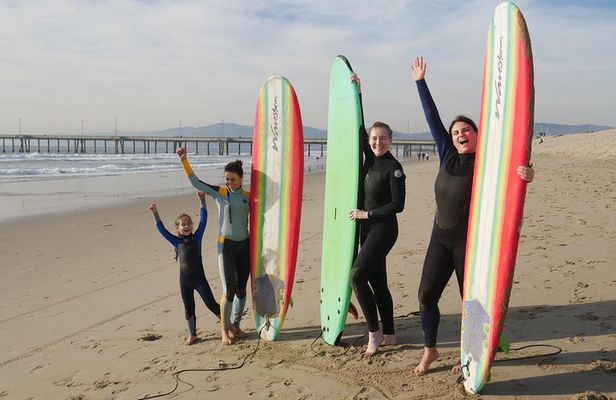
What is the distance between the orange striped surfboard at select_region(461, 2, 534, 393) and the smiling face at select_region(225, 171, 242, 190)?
174 cm

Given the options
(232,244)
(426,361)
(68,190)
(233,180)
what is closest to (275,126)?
(233,180)

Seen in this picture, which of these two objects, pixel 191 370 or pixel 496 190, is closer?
pixel 496 190

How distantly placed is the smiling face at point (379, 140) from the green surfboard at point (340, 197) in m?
0.18

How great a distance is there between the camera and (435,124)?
3244 millimetres

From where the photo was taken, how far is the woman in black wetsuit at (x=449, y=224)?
9.99 ft

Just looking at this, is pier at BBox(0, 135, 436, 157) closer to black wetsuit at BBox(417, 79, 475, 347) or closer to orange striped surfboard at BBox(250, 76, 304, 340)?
orange striped surfboard at BBox(250, 76, 304, 340)

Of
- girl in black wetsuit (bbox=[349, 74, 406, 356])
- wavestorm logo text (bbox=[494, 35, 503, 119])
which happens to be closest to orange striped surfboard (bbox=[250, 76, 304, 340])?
girl in black wetsuit (bbox=[349, 74, 406, 356])

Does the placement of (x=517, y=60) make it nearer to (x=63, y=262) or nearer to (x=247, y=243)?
(x=247, y=243)

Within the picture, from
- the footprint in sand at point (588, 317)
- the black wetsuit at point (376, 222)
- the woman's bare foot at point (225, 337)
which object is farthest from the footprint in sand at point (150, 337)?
the footprint in sand at point (588, 317)

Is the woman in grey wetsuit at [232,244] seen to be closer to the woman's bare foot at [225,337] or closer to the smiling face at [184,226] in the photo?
the woman's bare foot at [225,337]

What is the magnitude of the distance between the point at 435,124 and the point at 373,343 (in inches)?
56.7

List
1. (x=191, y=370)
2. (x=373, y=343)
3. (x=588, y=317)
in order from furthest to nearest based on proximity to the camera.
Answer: (x=588, y=317) → (x=373, y=343) → (x=191, y=370)

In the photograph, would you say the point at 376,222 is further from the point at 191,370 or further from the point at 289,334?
the point at 191,370

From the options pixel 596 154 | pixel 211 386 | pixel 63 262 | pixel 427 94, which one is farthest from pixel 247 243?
pixel 596 154
